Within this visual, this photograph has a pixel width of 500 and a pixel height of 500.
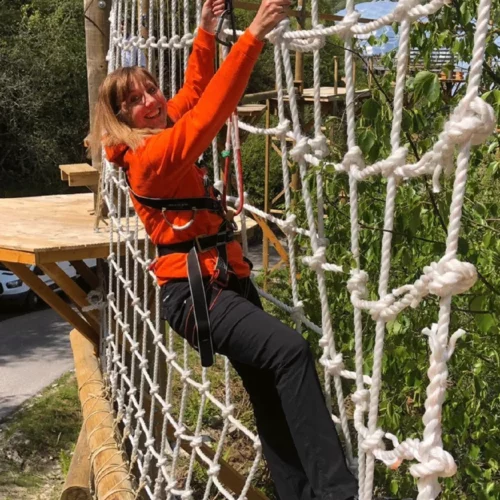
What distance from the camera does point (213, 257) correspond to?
4.85 feet

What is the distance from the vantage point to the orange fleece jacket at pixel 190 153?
1276mm

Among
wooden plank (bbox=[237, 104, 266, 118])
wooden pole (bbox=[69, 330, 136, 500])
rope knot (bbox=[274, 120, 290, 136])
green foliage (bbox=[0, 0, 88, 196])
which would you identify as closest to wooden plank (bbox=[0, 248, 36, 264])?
wooden pole (bbox=[69, 330, 136, 500])

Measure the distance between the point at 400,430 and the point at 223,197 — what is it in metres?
0.77

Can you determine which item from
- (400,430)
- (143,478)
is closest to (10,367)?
(143,478)

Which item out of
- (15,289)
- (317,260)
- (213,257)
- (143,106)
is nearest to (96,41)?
(143,106)

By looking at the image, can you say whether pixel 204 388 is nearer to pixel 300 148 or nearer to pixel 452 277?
pixel 300 148

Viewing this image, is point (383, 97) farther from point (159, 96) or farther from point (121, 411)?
point (121, 411)

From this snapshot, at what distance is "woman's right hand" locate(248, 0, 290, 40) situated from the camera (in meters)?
1.22

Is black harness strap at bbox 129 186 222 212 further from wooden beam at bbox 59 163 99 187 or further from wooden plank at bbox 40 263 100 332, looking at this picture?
wooden beam at bbox 59 163 99 187

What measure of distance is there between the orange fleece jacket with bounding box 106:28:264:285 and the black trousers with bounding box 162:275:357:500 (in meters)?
0.07

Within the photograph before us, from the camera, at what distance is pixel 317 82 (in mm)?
1278

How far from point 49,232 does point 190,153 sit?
1209 millimetres

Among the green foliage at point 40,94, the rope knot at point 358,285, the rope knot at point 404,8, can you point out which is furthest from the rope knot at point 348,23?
the green foliage at point 40,94

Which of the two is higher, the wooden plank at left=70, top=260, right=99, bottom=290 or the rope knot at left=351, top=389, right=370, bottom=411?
the rope knot at left=351, top=389, right=370, bottom=411
